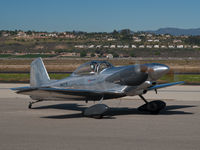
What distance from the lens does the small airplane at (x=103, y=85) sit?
13.8 metres

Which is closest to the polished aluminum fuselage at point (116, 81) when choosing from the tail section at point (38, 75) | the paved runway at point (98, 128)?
the paved runway at point (98, 128)

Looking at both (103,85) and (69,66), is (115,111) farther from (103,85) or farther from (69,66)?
(69,66)

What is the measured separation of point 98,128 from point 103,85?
302 centimetres

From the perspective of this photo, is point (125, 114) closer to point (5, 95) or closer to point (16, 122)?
point (16, 122)

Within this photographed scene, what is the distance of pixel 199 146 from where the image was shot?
30.4 feet

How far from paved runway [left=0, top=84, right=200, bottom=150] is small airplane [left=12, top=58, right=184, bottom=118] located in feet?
2.03

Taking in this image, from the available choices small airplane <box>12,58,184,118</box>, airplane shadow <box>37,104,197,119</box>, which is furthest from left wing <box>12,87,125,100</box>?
airplane shadow <box>37,104,197,119</box>

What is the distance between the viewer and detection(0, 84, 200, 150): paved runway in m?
9.53

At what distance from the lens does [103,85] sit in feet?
48.2

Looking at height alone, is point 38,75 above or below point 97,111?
above

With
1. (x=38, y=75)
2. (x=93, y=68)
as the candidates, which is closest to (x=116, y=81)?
(x=93, y=68)

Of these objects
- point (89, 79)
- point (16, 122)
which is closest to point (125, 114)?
point (89, 79)

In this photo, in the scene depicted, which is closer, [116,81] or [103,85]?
[116,81]

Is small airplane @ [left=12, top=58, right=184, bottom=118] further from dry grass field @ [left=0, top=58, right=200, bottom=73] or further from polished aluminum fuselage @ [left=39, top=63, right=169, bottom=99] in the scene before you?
dry grass field @ [left=0, top=58, right=200, bottom=73]
